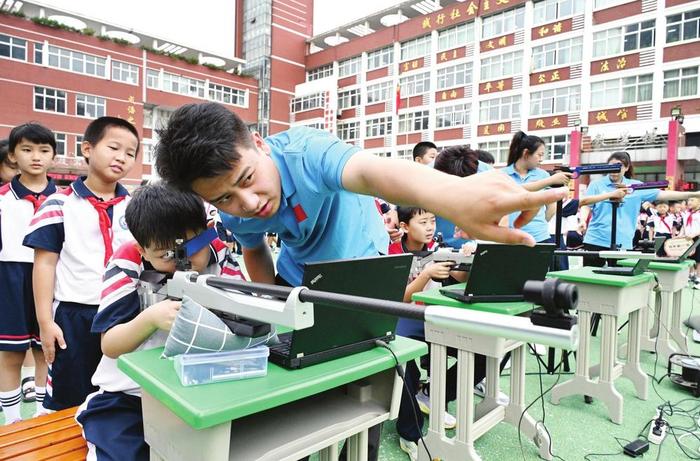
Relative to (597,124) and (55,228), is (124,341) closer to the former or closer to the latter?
(55,228)

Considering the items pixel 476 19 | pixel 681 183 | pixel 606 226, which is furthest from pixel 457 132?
pixel 606 226

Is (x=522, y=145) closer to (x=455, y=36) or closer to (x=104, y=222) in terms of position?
(x=104, y=222)

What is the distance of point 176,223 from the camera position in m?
1.40

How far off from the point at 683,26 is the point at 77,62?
27.4 metres

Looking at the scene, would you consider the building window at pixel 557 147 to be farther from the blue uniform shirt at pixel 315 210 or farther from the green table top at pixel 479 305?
the blue uniform shirt at pixel 315 210

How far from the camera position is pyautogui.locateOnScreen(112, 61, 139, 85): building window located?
23453mm

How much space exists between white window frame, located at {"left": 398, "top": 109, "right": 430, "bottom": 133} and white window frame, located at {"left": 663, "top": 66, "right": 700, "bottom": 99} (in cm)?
1067

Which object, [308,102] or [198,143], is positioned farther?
[308,102]

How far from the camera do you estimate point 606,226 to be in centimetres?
429

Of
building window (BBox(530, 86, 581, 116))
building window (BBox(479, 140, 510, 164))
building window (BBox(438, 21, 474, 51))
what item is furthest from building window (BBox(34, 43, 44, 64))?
building window (BBox(530, 86, 581, 116))

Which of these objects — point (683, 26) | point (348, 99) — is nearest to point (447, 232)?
point (683, 26)

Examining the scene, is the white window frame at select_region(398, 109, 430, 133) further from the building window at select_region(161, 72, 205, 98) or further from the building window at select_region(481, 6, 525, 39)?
the building window at select_region(161, 72, 205, 98)

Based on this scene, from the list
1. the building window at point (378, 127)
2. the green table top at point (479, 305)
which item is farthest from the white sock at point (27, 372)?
the building window at point (378, 127)

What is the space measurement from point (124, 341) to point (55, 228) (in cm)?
103
